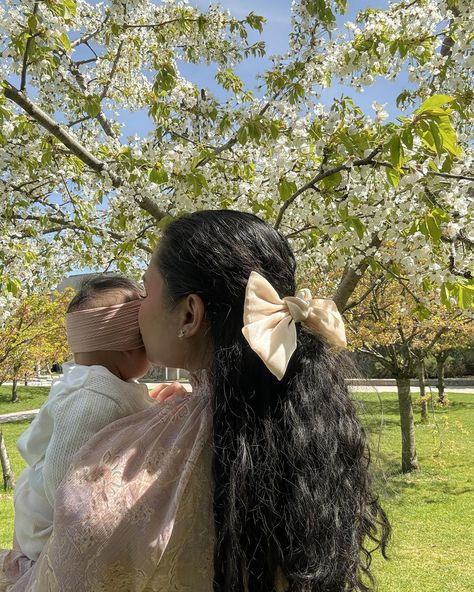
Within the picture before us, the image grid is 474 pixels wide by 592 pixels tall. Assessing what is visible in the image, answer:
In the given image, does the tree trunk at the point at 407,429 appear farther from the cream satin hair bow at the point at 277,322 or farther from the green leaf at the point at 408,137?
the cream satin hair bow at the point at 277,322

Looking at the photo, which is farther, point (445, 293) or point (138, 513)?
point (445, 293)

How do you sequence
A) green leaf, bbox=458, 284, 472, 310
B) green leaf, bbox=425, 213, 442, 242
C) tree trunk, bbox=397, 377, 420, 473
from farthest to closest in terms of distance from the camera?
tree trunk, bbox=397, 377, 420, 473
green leaf, bbox=458, 284, 472, 310
green leaf, bbox=425, 213, 442, 242

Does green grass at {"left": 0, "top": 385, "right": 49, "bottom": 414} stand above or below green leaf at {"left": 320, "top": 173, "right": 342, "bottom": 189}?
below

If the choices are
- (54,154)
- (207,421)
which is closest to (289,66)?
(54,154)

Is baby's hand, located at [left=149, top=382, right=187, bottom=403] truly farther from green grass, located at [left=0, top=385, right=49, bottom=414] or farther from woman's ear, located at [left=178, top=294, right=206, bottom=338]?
green grass, located at [left=0, top=385, right=49, bottom=414]

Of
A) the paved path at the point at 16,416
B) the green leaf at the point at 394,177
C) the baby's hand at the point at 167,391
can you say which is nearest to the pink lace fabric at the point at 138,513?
the baby's hand at the point at 167,391

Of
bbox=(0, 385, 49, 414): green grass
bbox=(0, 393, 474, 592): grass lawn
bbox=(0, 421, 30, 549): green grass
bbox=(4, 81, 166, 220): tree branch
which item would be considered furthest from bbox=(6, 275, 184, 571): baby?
bbox=(0, 385, 49, 414): green grass

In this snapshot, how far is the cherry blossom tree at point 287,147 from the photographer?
7.15 ft

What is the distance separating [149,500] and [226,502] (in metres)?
0.14

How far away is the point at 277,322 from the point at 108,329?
1.62ft

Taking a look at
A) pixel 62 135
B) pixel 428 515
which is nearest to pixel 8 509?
pixel 428 515

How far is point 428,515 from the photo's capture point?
6754mm

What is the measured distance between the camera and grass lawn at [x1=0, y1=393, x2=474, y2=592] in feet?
15.6

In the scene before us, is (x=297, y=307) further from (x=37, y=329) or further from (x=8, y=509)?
(x=37, y=329)
